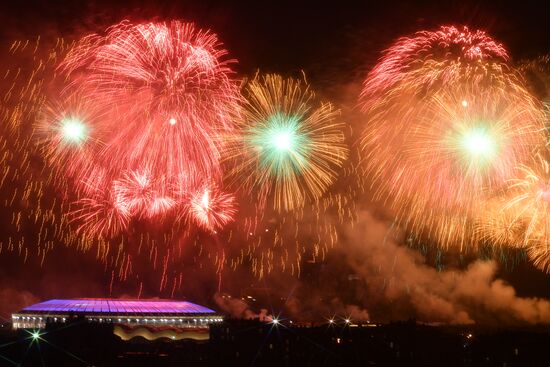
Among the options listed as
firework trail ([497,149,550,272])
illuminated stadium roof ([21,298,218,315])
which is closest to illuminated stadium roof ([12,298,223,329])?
illuminated stadium roof ([21,298,218,315])

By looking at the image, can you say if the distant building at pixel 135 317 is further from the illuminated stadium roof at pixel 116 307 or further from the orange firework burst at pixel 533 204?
the orange firework burst at pixel 533 204

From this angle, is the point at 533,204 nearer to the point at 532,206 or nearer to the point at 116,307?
the point at 532,206

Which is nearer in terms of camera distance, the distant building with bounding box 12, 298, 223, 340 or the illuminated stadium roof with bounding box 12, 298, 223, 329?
the distant building with bounding box 12, 298, 223, 340

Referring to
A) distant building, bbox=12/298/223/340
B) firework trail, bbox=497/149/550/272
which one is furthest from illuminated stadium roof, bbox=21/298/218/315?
firework trail, bbox=497/149/550/272

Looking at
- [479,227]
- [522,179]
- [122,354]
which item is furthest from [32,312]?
[522,179]

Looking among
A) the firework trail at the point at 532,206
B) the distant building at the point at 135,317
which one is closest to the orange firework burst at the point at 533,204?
the firework trail at the point at 532,206

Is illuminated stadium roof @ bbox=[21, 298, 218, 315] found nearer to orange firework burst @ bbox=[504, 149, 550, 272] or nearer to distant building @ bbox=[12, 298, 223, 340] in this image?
distant building @ bbox=[12, 298, 223, 340]

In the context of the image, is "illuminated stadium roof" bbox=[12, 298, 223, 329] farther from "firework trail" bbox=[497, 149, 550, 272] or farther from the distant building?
"firework trail" bbox=[497, 149, 550, 272]
